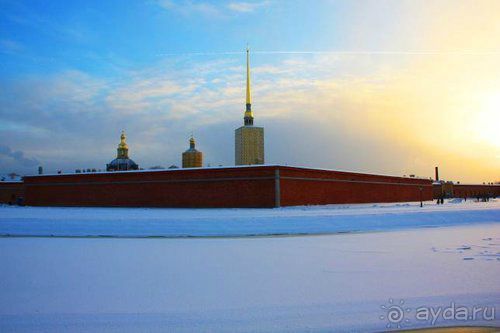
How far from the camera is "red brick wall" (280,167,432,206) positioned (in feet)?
120

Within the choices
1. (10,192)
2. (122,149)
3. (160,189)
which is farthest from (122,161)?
(160,189)

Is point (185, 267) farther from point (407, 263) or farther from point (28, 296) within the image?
point (407, 263)

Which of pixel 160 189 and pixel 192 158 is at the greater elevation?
pixel 192 158

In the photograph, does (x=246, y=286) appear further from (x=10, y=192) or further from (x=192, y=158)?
(x=192, y=158)

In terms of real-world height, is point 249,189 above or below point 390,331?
above

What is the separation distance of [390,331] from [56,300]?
453 cm

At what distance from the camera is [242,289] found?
6891mm

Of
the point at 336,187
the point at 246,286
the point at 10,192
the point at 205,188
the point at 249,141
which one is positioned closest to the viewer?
the point at 246,286

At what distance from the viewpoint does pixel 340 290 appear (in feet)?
22.2

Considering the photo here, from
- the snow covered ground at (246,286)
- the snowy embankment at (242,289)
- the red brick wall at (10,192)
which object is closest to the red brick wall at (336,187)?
the snow covered ground at (246,286)

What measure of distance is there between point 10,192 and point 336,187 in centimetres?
4142

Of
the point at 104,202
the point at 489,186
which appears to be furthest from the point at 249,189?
the point at 489,186

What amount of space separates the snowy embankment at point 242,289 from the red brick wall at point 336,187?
25.0m

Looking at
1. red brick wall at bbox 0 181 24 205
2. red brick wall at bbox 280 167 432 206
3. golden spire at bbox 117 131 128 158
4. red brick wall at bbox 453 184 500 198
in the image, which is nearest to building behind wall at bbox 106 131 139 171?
golden spire at bbox 117 131 128 158
